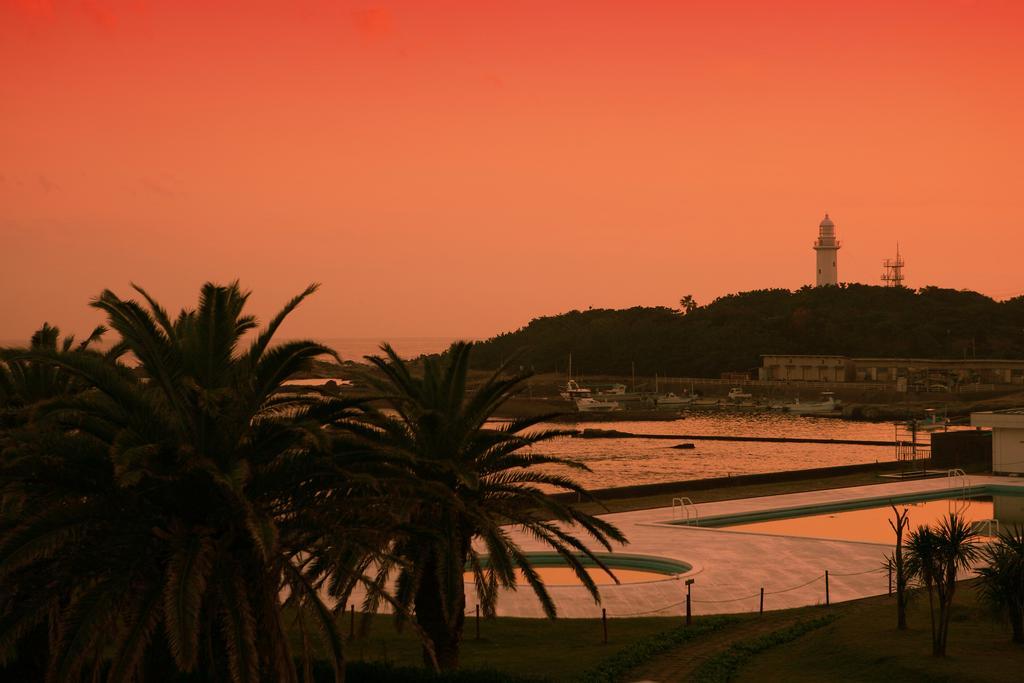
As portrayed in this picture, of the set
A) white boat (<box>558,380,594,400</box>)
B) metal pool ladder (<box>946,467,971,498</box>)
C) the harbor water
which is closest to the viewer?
metal pool ladder (<box>946,467,971,498</box>)

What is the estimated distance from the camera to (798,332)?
166 m

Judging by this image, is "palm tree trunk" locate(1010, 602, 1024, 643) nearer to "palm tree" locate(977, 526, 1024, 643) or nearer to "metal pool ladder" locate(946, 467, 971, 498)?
"palm tree" locate(977, 526, 1024, 643)

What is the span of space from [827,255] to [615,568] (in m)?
164

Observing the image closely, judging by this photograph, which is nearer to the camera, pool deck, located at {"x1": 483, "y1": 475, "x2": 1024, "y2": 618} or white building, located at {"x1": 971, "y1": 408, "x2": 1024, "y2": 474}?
pool deck, located at {"x1": 483, "y1": 475, "x2": 1024, "y2": 618}

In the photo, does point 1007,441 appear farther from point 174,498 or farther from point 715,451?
point 715,451

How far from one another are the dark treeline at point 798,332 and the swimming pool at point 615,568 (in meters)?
131

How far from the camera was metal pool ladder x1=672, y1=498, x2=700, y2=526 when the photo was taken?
32.9 metres

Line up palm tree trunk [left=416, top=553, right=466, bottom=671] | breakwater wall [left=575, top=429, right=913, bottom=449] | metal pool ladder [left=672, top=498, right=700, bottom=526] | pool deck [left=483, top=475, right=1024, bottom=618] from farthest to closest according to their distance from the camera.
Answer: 1. breakwater wall [left=575, top=429, right=913, bottom=449]
2. metal pool ladder [left=672, top=498, right=700, bottom=526]
3. pool deck [left=483, top=475, right=1024, bottom=618]
4. palm tree trunk [left=416, top=553, right=466, bottom=671]

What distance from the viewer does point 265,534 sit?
445 inches

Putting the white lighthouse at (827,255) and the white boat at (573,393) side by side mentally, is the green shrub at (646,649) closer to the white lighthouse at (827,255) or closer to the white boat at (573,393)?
the white boat at (573,393)

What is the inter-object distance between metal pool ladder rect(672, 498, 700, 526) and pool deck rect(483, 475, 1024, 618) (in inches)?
11.6

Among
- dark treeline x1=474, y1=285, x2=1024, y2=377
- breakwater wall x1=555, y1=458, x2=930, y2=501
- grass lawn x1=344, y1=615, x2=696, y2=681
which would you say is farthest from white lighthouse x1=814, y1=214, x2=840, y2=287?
grass lawn x1=344, y1=615, x2=696, y2=681

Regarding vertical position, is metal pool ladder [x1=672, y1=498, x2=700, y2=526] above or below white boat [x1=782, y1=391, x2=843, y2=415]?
below

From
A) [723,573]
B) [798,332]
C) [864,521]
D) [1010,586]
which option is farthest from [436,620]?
[798,332]
